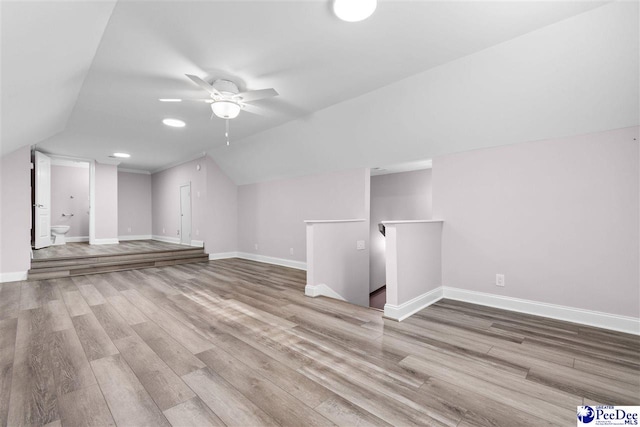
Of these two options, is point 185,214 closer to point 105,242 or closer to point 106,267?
point 105,242

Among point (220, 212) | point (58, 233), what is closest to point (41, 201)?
point (58, 233)

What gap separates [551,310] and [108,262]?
697 centimetres

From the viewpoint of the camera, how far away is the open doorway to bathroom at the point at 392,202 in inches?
228

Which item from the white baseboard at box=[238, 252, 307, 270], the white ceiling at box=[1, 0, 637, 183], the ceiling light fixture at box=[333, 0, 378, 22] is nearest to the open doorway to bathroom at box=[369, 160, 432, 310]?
the white baseboard at box=[238, 252, 307, 270]

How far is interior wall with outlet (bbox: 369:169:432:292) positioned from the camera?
19.1 ft

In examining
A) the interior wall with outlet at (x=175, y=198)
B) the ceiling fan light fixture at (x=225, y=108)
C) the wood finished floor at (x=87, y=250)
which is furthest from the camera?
the interior wall with outlet at (x=175, y=198)

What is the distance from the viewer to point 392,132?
12.1 feet

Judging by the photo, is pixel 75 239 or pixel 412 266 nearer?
pixel 412 266

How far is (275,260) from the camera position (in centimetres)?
606

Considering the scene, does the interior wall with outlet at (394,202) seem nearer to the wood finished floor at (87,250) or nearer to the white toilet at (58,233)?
the wood finished floor at (87,250)

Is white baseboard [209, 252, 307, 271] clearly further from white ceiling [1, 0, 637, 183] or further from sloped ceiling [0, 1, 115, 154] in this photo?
sloped ceiling [0, 1, 115, 154]

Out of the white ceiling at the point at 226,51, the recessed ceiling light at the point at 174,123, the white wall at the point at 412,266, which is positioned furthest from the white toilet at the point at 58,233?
the white wall at the point at 412,266

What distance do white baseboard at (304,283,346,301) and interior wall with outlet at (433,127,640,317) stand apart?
1.53 metres

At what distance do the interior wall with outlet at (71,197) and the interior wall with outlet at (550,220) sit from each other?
10.1 meters
